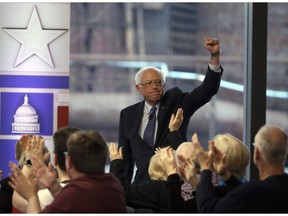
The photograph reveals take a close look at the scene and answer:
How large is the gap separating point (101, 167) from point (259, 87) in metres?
3.41

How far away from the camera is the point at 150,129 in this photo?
16.8 feet

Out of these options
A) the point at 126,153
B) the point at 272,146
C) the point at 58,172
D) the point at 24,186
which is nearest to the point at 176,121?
the point at 126,153

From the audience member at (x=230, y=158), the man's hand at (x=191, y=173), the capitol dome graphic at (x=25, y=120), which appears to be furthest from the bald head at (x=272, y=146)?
the capitol dome graphic at (x=25, y=120)

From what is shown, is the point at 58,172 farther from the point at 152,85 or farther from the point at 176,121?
the point at 152,85

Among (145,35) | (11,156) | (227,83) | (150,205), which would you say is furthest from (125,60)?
(150,205)

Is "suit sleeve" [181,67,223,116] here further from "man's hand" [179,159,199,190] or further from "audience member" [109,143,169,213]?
"man's hand" [179,159,199,190]

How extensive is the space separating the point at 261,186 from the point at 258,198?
6 centimetres

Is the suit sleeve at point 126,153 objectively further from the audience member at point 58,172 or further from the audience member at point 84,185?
the audience member at point 84,185

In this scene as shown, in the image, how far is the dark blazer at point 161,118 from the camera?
5.05 metres

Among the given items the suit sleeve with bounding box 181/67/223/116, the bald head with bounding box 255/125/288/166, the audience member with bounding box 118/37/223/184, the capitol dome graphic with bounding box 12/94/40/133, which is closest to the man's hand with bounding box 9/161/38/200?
the bald head with bounding box 255/125/288/166

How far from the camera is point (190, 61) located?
23.2 ft

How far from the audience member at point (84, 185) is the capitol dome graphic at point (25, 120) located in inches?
104

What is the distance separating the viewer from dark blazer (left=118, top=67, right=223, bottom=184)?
199 inches

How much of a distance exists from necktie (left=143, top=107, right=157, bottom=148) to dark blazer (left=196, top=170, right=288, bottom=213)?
1851 mm
